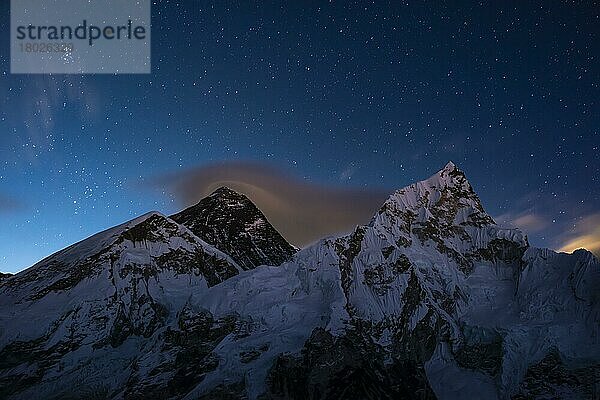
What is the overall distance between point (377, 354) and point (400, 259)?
32850mm

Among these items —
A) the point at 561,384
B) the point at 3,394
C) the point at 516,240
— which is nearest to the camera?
the point at 561,384

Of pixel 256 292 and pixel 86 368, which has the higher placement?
pixel 256 292

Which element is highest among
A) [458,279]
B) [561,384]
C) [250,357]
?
[458,279]

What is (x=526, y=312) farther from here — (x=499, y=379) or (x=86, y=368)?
(x=86, y=368)

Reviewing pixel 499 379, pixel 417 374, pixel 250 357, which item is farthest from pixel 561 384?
pixel 250 357

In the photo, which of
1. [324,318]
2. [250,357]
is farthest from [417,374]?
[250,357]

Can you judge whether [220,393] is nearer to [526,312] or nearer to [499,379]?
[499,379]

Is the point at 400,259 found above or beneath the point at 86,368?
above

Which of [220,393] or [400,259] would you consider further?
[400,259]

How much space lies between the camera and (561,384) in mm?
152000

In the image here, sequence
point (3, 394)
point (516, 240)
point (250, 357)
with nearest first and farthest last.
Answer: point (250, 357)
point (3, 394)
point (516, 240)

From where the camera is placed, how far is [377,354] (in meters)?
171

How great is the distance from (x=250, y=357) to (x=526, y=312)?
72.3m

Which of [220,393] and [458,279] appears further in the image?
[458,279]
